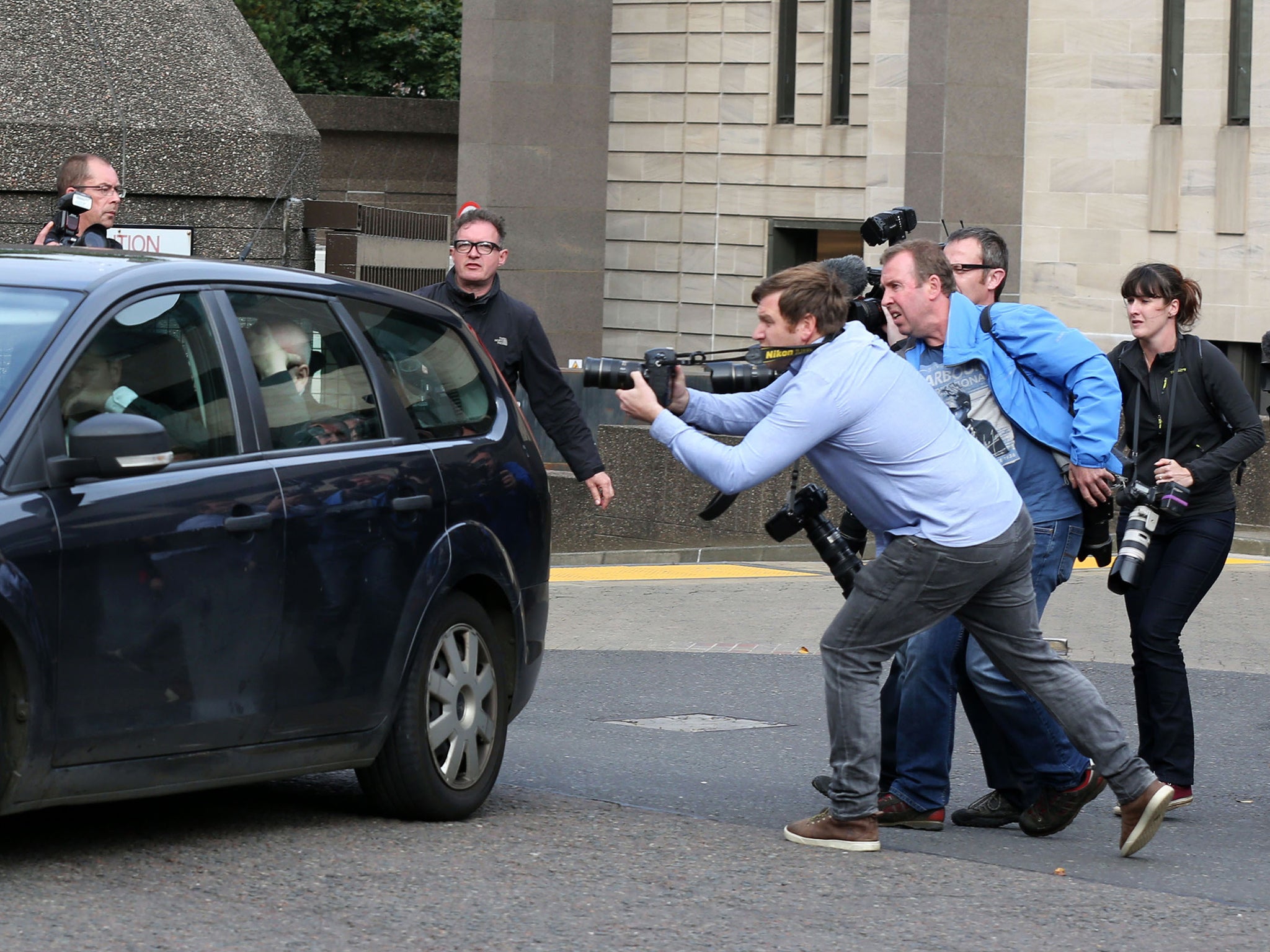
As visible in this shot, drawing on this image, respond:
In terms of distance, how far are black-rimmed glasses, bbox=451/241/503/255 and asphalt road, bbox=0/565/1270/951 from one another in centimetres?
193

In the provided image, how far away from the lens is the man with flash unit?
5.53m

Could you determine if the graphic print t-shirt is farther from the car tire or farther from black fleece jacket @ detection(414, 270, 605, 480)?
black fleece jacket @ detection(414, 270, 605, 480)

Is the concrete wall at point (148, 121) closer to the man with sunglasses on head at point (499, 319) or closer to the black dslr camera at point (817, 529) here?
the man with sunglasses on head at point (499, 319)

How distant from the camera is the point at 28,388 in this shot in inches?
195

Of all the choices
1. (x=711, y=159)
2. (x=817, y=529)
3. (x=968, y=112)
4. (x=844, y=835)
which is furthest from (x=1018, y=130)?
(x=844, y=835)

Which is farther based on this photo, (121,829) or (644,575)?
(644,575)

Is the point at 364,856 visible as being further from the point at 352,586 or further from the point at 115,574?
the point at 115,574

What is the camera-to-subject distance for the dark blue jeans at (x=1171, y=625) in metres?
6.81

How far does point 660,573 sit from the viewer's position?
44.0 ft

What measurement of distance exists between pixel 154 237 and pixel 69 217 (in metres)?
4.08

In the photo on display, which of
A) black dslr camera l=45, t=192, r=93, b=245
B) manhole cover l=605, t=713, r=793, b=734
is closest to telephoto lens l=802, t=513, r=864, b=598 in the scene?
manhole cover l=605, t=713, r=793, b=734

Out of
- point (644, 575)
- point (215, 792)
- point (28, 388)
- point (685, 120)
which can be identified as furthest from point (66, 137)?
point (685, 120)

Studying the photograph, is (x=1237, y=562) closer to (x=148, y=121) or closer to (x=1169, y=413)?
(x=148, y=121)

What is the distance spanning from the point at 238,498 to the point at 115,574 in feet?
1.51
